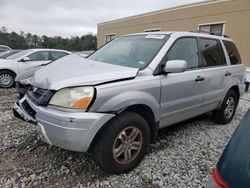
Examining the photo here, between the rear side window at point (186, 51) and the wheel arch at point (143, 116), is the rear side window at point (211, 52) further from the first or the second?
the wheel arch at point (143, 116)

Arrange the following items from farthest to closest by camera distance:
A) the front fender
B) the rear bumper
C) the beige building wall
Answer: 1. the beige building wall
2. the front fender
3. the rear bumper

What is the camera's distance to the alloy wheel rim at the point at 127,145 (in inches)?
106

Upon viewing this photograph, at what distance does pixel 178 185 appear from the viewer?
266 cm

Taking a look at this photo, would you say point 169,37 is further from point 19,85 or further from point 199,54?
point 19,85

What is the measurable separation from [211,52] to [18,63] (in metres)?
6.87

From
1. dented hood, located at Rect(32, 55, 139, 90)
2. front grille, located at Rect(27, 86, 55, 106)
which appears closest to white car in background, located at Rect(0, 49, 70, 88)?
dented hood, located at Rect(32, 55, 139, 90)

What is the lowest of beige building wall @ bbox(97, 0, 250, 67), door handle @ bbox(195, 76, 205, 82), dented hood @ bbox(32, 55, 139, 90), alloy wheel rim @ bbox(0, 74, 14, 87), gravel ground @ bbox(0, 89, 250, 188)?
gravel ground @ bbox(0, 89, 250, 188)

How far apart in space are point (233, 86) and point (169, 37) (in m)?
2.17

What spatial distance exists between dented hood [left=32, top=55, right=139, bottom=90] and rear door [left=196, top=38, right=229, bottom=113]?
64.0 inches

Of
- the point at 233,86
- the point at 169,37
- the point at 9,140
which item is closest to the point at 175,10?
the point at 233,86

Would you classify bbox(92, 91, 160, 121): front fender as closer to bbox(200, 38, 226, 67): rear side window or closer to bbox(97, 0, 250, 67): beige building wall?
bbox(200, 38, 226, 67): rear side window

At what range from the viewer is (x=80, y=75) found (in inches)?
102

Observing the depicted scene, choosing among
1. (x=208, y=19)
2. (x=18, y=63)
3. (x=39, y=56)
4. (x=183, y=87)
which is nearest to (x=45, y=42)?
(x=208, y=19)

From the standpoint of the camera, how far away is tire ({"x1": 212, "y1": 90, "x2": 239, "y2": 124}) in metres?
4.59
